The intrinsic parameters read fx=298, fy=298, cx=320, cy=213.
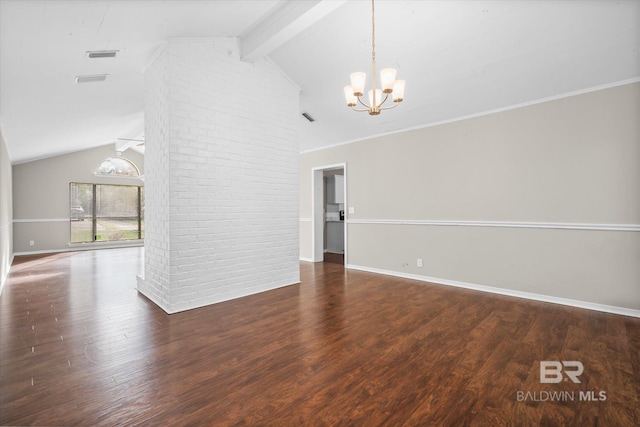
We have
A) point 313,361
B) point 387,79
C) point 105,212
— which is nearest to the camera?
point 313,361

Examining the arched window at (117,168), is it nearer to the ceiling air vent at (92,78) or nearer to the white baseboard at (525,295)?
the ceiling air vent at (92,78)

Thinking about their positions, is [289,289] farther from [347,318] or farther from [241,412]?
[241,412]

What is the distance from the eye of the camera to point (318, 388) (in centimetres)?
196

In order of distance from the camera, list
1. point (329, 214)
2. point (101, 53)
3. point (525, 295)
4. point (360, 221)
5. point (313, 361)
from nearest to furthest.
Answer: point (313, 361) → point (101, 53) → point (525, 295) → point (360, 221) → point (329, 214)

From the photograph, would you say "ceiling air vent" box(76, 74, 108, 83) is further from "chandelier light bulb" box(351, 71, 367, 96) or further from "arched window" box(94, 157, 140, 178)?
"arched window" box(94, 157, 140, 178)

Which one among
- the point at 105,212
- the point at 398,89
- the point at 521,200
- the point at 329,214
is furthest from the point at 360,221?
the point at 105,212

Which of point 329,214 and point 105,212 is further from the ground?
point 105,212

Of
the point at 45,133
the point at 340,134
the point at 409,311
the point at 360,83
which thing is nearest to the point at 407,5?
the point at 360,83

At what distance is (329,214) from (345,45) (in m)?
4.77

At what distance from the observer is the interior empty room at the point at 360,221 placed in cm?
197

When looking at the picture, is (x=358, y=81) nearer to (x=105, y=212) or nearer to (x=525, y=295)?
(x=525, y=295)

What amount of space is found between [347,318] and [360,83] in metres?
2.38

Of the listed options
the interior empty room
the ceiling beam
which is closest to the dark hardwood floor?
the interior empty room

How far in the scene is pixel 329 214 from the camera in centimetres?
800
